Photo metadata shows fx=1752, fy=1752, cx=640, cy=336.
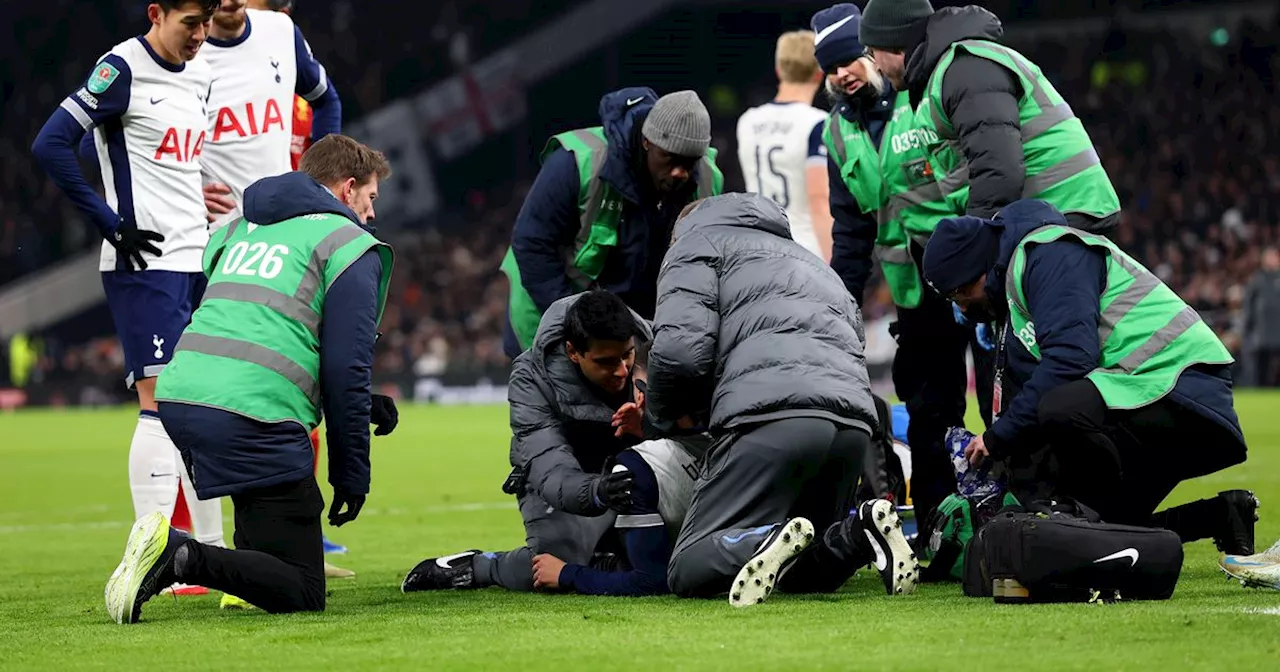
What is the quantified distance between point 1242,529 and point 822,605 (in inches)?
68.3

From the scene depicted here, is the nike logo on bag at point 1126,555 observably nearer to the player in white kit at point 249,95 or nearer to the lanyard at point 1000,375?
the lanyard at point 1000,375

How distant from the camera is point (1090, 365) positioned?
18.2ft

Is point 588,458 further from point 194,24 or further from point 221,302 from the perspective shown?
point 194,24

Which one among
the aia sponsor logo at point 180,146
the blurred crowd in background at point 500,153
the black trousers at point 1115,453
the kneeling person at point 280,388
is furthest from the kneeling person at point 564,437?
the blurred crowd in background at point 500,153

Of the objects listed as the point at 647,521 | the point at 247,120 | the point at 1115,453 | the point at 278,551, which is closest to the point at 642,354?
the point at 647,521

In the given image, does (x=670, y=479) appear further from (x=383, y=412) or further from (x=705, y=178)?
(x=705, y=178)

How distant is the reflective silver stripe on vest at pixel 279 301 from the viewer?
5707mm

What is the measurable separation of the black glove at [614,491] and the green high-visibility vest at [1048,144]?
174cm

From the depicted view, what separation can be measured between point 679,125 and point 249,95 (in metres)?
2.15

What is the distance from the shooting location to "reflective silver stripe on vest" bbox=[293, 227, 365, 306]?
226 inches

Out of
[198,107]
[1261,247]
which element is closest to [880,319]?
[1261,247]

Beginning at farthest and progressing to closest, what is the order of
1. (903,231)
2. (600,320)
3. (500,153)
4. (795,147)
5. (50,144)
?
(500,153) → (795,147) → (903,231) → (50,144) → (600,320)

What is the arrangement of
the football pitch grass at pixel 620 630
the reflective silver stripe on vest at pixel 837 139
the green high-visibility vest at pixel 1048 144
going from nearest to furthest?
1. the football pitch grass at pixel 620 630
2. the green high-visibility vest at pixel 1048 144
3. the reflective silver stripe on vest at pixel 837 139

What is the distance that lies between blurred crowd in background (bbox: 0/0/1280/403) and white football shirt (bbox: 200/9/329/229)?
18.3m
